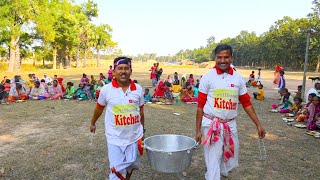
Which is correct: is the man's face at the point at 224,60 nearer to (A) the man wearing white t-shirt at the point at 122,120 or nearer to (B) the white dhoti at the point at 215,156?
(B) the white dhoti at the point at 215,156

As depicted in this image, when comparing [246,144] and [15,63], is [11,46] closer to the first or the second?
[15,63]

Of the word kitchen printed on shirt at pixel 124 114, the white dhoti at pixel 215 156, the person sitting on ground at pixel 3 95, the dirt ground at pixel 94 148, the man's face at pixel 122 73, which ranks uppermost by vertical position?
the man's face at pixel 122 73

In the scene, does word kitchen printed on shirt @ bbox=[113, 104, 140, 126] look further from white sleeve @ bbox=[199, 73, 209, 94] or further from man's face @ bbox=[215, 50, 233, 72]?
man's face @ bbox=[215, 50, 233, 72]

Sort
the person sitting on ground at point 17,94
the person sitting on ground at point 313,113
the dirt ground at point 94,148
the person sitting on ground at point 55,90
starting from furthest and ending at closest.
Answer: the person sitting on ground at point 55,90 → the person sitting on ground at point 17,94 → the person sitting on ground at point 313,113 → the dirt ground at point 94,148

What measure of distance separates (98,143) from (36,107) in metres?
5.67

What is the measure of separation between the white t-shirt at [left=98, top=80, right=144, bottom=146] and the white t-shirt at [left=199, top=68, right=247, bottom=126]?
2.88ft

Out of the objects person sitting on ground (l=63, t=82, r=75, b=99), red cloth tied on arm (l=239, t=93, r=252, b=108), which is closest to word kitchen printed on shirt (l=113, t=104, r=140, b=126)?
red cloth tied on arm (l=239, t=93, r=252, b=108)

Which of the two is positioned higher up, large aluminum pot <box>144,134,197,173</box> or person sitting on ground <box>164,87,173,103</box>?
large aluminum pot <box>144,134,197,173</box>

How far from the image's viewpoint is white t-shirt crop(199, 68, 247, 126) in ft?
10.4

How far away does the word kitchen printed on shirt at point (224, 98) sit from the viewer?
3.17 meters

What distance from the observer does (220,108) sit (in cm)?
319

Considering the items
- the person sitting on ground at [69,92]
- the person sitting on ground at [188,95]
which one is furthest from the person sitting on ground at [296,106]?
the person sitting on ground at [69,92]

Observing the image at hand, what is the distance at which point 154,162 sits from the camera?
3.06 meters

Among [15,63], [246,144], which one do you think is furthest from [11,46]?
[246,144]
